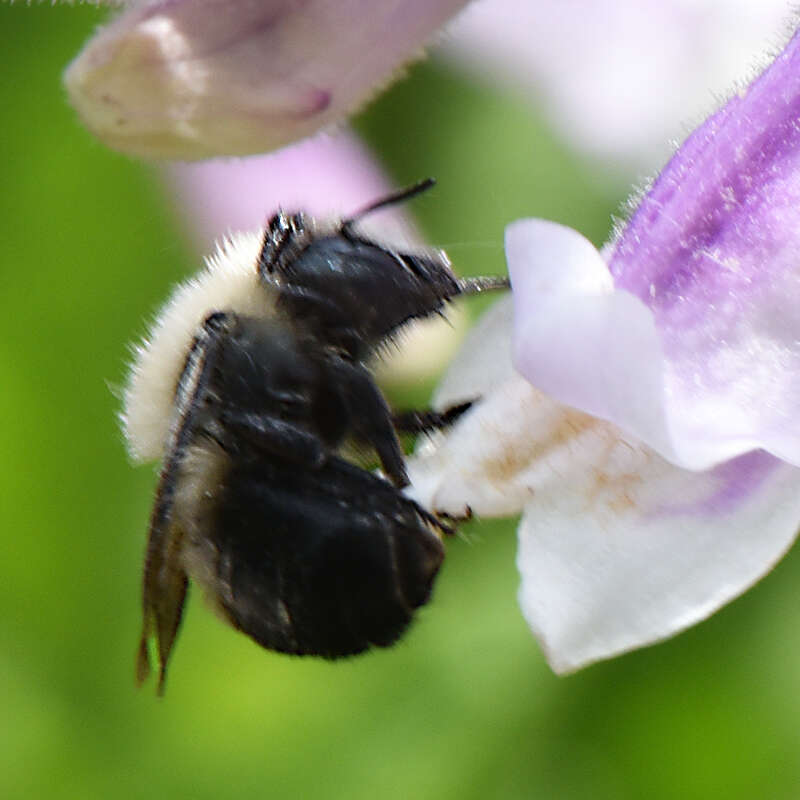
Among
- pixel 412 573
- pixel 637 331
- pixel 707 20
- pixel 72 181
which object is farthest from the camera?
pixel 707 20

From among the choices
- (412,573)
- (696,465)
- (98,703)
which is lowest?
(98,703)

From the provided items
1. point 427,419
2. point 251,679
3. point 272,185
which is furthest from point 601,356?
point 272,185

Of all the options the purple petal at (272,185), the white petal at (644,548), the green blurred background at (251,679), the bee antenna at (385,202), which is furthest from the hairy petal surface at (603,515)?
the purple petal at (272,185)

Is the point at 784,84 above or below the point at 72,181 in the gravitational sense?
above

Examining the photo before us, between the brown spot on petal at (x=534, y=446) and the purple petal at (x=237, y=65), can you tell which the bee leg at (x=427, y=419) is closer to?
the brown spot on petal at (x=534, y=446)

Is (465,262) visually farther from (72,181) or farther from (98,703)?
(98,703)

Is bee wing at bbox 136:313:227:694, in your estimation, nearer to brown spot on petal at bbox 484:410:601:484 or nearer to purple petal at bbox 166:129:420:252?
brown spot on petal at bbox 484:410:601:484

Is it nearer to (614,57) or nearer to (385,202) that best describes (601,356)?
(385,202)

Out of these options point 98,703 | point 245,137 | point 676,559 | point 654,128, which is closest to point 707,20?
point 654,128
